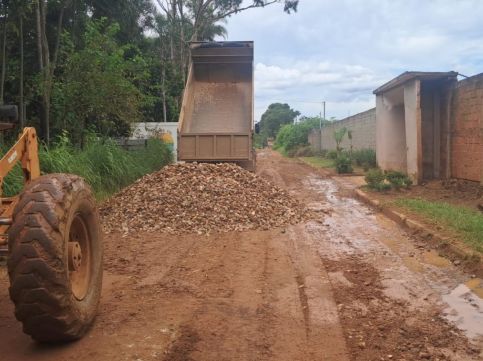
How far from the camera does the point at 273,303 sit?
5.18 metres

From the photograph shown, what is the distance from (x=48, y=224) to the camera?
11.9ft

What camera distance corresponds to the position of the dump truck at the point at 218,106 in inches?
557

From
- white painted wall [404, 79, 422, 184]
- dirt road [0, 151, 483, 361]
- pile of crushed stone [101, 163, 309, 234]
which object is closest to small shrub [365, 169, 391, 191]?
white painted wall [404, 79, 422, 184]

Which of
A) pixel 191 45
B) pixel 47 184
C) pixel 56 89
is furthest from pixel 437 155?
pixel 47 184

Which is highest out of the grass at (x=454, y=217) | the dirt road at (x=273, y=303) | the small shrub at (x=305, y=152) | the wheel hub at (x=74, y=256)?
the small shrub at (x=305, y=152)

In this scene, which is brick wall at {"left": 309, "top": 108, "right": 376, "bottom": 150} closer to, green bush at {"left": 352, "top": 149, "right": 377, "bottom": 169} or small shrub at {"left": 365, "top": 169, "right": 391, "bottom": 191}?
green bush at {"left": 352, "top": 149, "right": 377, "bottom": 169}

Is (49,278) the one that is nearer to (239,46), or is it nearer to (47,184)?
(47,184)

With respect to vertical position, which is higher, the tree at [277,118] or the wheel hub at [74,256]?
the tree at [277,118]

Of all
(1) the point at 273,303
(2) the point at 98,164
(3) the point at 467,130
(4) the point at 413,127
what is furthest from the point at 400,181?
(1) the point at 273,303

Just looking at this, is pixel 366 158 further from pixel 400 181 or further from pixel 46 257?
pixel 46 257

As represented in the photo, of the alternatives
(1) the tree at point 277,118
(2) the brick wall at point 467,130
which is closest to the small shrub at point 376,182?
(2) the brick wall at point 467,130

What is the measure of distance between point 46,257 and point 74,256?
554mm

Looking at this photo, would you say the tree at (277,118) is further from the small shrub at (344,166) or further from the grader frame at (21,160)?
the grader frame at (21,160)

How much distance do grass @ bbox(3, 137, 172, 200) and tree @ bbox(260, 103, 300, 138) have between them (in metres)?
84.8
